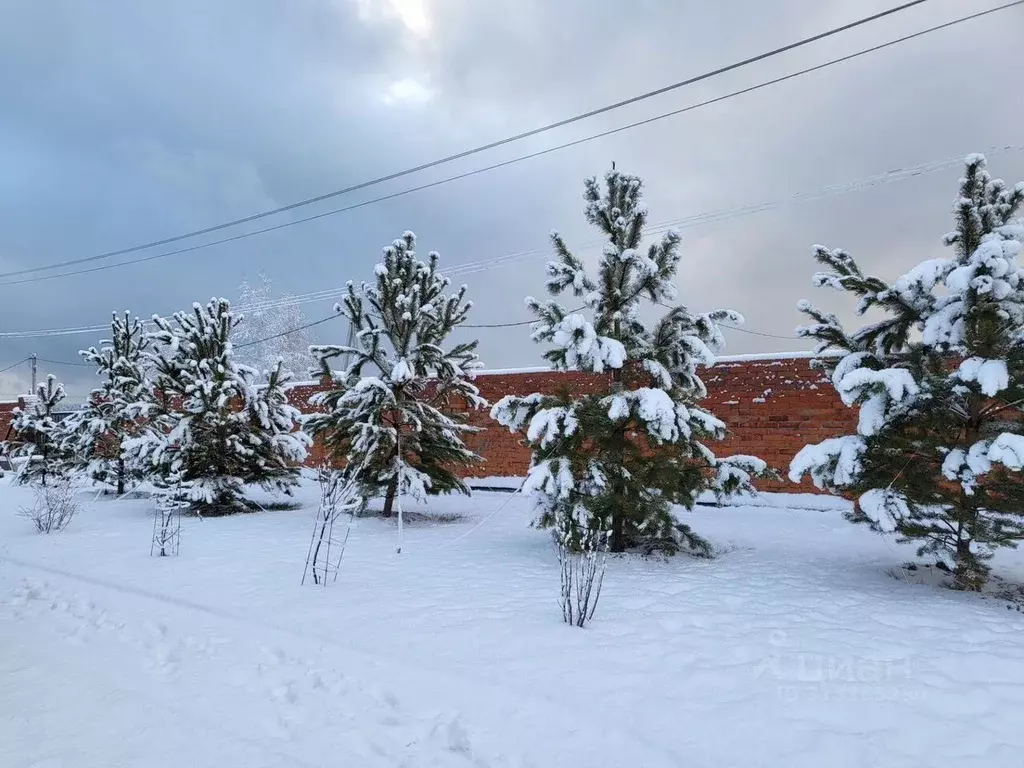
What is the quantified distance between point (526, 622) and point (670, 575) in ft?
6.79

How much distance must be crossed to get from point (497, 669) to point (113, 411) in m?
13.2

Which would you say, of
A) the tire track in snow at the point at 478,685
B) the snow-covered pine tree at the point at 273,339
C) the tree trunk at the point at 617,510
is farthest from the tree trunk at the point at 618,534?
the snow-covered pine tree at the point at 273,339

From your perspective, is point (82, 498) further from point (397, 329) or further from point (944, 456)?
point (944, 456)

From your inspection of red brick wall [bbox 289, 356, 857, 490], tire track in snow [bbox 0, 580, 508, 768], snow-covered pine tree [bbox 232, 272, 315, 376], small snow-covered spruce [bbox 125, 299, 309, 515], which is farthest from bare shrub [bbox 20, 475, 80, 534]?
snow-covered pine tree [bbox 232, 272, 315, 376]

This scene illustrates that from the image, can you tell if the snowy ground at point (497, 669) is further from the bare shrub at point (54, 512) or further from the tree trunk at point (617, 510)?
the bare shrub at point (54, 512)

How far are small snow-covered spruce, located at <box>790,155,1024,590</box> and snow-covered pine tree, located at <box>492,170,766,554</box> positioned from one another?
1.33 meters

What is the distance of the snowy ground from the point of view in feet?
8.77

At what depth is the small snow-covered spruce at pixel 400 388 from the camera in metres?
9.13

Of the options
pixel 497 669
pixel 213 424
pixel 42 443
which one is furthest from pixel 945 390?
pixel 42 443

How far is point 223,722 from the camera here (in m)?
2.89

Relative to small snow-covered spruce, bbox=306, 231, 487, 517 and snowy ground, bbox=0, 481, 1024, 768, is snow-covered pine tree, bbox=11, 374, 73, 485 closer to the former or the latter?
small snow-covered spruce, bbox=306, 231, 487, 517

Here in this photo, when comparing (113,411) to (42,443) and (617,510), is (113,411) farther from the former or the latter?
(617,510)

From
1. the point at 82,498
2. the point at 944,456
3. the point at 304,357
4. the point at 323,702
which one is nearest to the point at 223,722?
the point at 323,702

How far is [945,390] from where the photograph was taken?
4.81m
